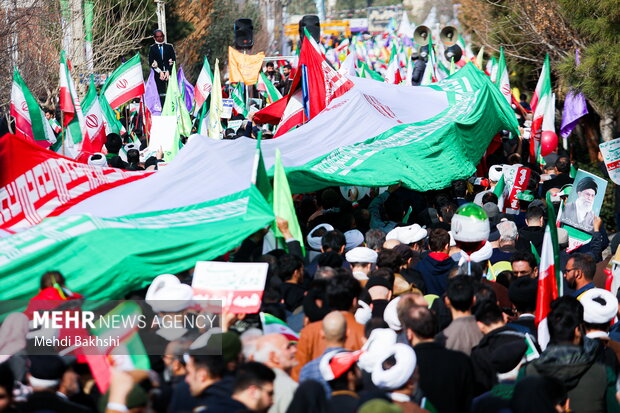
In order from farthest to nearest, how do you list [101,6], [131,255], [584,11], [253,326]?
[101,6] → [584,11] → [131,255] → [253,326]

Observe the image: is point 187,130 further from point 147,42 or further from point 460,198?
point 147,42

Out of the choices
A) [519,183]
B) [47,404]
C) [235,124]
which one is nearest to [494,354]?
[47,404]

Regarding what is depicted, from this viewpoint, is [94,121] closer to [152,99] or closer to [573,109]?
[152,99]

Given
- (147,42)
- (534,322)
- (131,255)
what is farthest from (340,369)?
(147,42)

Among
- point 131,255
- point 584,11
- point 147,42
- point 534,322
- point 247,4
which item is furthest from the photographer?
point 247,4

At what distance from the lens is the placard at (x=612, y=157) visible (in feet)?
37.4

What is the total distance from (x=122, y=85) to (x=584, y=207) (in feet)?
31.5

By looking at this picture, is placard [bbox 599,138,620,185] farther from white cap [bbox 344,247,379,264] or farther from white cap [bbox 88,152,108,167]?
white cap [bbox 88,152,108,167]

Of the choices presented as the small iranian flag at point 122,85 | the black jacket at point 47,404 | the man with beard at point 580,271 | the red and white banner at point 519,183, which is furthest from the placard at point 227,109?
the black jacket at point 47,404

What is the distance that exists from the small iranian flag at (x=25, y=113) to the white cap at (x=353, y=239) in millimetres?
5880

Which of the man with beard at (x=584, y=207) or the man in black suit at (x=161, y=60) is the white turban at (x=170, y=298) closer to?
the man with beard at (x=584, y=207)

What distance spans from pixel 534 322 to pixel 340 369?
2071mm

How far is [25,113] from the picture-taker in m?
14.1

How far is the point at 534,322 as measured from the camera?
23.2 feet
